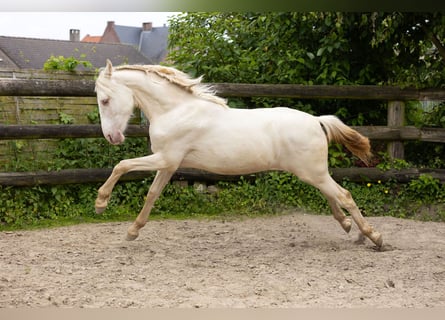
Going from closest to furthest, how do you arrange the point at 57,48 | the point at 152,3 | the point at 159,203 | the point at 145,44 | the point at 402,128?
1. the point at 152,3
2. the point at 159,203
3. the point at 402,128
4. the point at 57,48
5. the point at 145,44

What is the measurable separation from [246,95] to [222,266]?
2202 millimetres

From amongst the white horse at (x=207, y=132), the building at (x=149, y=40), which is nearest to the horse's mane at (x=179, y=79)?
the white horse at (x=207, y=132)

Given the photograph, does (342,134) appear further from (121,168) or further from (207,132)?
(121,168)

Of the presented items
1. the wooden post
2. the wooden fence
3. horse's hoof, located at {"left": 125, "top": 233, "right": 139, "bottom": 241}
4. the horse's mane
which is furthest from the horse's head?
the wooden post

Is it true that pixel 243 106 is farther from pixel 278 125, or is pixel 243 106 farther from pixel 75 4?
pixel 75 4

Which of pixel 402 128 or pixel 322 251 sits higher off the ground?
pixel 402 128

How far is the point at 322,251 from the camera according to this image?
13.6ft

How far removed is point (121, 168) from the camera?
3744mm

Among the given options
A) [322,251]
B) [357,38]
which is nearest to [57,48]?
[357,38]

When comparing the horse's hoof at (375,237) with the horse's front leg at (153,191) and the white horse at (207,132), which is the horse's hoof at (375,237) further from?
the horse's front leg at (153,191)

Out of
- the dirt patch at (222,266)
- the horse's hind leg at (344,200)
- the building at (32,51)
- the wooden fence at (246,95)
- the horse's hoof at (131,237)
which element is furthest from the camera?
the building at (32,51)

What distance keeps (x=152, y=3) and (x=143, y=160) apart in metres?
1.01

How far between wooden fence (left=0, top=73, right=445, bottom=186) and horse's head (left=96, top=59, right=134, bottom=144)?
145 cm

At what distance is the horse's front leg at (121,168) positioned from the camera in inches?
147
